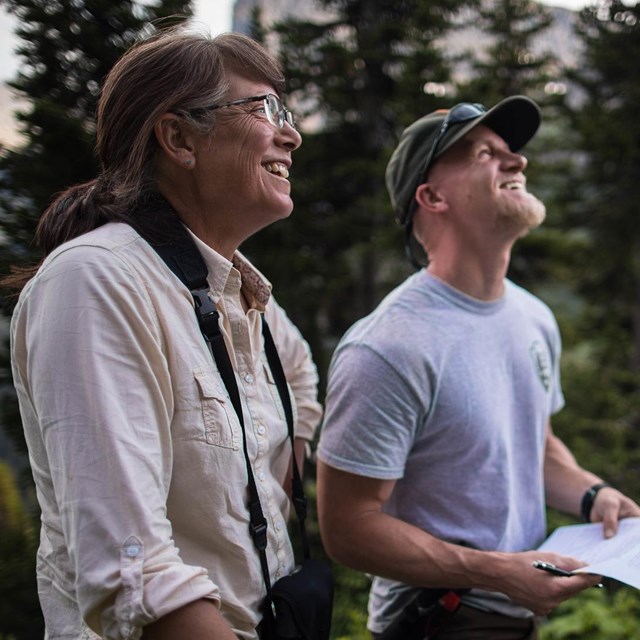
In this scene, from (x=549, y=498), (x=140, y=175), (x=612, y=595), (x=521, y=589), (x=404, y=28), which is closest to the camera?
(x=140, y=175)

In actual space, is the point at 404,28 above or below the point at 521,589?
above

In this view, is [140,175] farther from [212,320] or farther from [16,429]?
[16,429]

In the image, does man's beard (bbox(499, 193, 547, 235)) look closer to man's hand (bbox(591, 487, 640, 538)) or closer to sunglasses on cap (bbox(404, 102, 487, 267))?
sunglasses on cap (bbox(404, 102, 487, 267))

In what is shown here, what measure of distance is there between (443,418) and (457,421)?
0.15 feet

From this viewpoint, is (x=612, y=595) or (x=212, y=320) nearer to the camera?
(x=212, y=320)

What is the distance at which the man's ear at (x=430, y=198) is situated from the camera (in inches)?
99.8

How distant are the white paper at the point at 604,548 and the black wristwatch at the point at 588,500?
118 millimetres

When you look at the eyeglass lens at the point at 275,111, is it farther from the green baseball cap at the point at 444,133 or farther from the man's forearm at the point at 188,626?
the man's forearm at the point at 188,626

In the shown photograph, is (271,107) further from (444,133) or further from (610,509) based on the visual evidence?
(610,509)

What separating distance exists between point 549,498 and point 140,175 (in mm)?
2066

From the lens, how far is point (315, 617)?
1.55 m

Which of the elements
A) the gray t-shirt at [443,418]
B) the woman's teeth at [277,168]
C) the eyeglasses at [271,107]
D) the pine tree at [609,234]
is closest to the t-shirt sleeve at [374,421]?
the gray t-shirt at [443,418]

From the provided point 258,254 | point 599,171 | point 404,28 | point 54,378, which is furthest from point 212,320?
point 599,171

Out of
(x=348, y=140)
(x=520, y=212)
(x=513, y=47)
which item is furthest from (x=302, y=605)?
(x=513, y=47)
